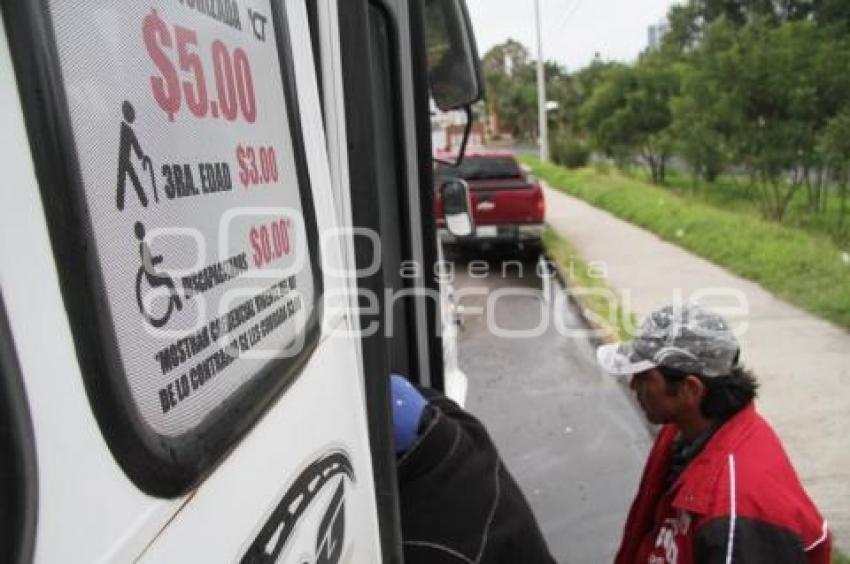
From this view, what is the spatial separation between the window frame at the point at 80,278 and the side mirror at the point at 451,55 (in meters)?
2.21

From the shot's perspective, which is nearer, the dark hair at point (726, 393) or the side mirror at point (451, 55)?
the dark hair at point (726, 393)

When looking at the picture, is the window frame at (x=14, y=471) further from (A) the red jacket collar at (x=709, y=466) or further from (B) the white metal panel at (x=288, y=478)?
(A) the red jacket collar at (x=709, y=466)

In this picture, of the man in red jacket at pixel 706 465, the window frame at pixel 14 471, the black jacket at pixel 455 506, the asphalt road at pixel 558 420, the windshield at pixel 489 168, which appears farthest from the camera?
the windshield at pixel 489 168

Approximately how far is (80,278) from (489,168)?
13693 millimetres

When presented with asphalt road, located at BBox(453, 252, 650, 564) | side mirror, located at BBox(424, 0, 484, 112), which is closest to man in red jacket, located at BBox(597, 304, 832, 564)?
side mirror, located at BBox(424, 0, 484, 112)

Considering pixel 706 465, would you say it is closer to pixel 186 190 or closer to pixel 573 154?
pixel 186 190

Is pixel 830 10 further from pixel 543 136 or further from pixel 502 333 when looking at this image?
pixel 543 136

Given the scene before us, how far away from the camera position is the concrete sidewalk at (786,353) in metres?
4.67

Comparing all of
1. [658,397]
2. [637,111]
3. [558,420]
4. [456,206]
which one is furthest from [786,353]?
[637,111]

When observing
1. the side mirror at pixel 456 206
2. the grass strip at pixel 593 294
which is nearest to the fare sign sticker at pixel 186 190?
the side mirror at pixel 456 206

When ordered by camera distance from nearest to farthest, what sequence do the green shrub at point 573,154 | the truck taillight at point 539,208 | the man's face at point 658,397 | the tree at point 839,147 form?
the man's face at point 658,397 < the tree at point 839,147 < the truck taillight at point 539,208 < the green shrub at point 573,154

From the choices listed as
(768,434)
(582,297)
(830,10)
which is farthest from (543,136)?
(768,434)

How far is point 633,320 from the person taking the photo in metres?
A: 8.39

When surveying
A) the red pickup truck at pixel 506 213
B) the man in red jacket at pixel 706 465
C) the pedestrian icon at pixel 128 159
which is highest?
the pedestrian icon at pixel 128 159
